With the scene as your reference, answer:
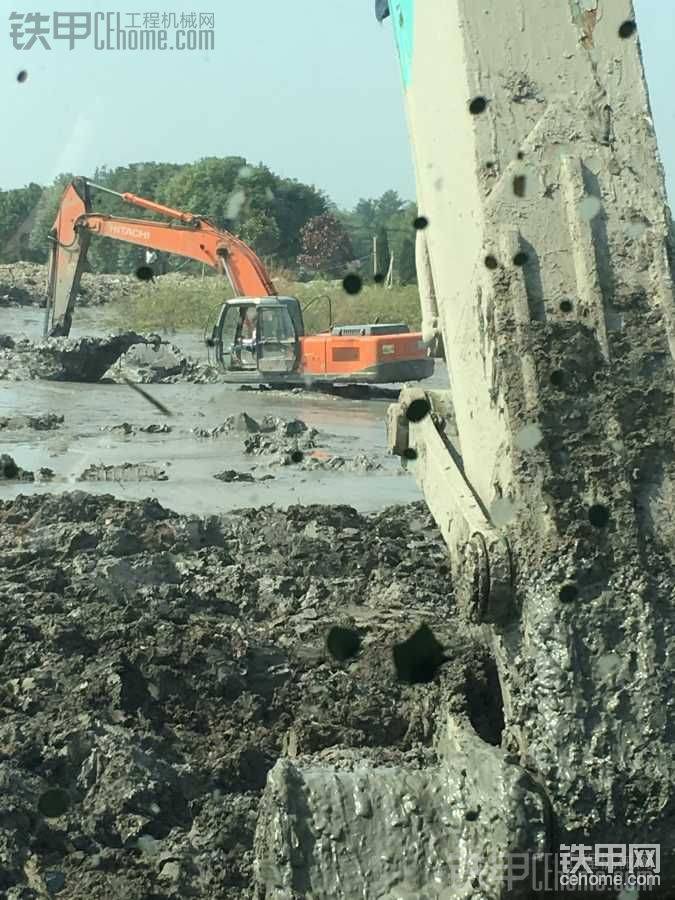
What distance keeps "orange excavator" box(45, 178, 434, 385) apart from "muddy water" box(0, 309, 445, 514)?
1.53ft

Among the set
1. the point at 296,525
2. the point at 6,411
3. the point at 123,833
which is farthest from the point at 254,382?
the point at 123,833

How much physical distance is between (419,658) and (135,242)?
1601 cm

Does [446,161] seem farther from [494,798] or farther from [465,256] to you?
[494,798]

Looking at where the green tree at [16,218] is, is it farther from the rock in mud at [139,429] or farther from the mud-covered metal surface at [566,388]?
the mud-covered metal surface at [566,388]

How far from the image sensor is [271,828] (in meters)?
2.13

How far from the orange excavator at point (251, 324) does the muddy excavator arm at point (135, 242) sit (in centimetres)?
1

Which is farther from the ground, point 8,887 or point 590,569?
point 590,569

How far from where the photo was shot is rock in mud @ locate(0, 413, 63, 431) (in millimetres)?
13475

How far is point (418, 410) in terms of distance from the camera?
128 inches

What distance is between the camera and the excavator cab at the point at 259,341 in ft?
56.5

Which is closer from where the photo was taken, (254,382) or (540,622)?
(540,622)

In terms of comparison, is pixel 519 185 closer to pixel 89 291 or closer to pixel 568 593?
pixel 568 593

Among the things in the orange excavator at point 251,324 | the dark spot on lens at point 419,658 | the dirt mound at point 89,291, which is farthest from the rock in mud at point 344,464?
the dirt mound at point 89,291

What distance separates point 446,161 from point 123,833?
166cm
